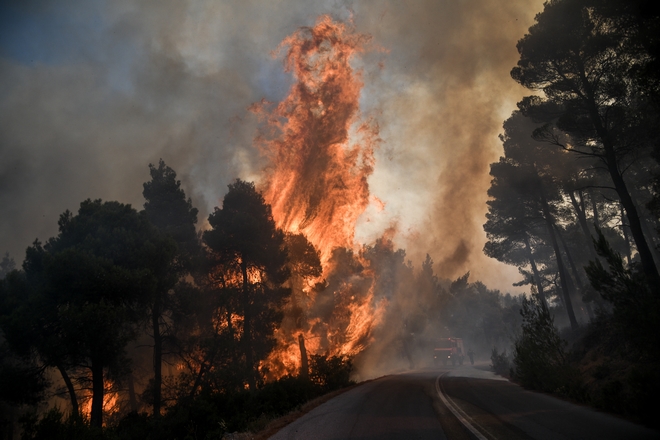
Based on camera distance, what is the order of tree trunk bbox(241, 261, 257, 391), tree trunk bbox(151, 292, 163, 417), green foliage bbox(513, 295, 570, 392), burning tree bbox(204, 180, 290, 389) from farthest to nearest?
burning tree bbox(204, 180, 290, 389) < tree trunk bbox(241, 261, 257, 391) < tree trunk bbox(151, 292, 163, 417) < green foliage bbox(513, 295, 570, 392)

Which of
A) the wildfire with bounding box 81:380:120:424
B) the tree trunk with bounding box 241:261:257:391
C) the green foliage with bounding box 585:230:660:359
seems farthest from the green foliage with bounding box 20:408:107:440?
the green foliage with bounding box 585:230:660:359

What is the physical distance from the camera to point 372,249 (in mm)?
76312

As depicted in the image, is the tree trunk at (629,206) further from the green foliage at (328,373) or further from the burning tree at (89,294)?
the burning tree at (89,294)

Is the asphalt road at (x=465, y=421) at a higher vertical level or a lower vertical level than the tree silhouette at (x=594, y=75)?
lower

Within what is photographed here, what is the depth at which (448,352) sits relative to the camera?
227ft

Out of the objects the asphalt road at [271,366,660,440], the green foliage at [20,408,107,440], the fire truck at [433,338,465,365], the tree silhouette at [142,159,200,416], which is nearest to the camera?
the asphalt road at [271,366,660,440]

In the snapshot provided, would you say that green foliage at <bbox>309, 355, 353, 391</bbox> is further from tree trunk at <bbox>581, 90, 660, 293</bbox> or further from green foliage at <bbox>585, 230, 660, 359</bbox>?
tree trunk at <bbox>581, 90, 660, 293</bbox>

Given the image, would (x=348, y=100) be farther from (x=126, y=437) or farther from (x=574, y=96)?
(x=126, y=437)

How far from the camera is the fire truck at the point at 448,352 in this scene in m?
69.0

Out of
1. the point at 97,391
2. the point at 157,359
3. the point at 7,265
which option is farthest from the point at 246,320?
the point at 7,265

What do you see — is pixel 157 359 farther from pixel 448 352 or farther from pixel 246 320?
pixel 448 352

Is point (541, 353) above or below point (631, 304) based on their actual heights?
below

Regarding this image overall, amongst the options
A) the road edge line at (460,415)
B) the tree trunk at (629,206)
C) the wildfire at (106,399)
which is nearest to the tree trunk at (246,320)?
the wildfire at (106,399)

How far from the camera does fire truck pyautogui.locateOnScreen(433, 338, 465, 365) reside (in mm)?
69000
